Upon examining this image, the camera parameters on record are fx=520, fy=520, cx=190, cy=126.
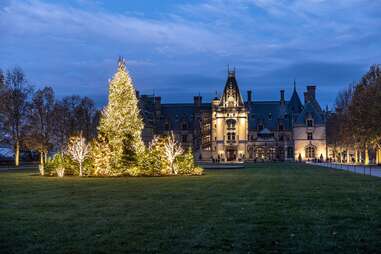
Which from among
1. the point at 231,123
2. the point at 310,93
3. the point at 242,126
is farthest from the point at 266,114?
the point at 231,123

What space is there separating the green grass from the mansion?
70360 mm

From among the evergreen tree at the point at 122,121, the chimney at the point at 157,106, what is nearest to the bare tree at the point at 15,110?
the evergreen tree at the point at 122,121

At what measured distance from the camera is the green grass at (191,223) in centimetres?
960

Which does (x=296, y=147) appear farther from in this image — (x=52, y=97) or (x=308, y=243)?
(x=308, y=243)

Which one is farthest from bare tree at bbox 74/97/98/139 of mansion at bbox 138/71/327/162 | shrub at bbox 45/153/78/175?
shrub at bbox 45/153/78/175

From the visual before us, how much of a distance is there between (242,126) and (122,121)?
58.7 metres

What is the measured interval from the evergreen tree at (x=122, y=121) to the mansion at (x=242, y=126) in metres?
51.1

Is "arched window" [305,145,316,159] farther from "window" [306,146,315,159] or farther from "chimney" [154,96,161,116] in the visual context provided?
"chimney" [154,96,161,116]

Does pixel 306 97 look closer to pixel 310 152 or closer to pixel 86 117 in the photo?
pixel 310 152

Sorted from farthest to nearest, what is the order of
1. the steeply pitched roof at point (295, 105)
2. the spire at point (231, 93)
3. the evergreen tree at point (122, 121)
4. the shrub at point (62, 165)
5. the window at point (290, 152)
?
1. the steeply pitched roof at point (295, 105)
2. the window at point (290, 152)
3. the spire at point (231, 93)
4. the shrub at point (62, 165)
5. the evergreen tree at point (122, 121)

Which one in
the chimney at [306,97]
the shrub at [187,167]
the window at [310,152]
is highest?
the chimney at [306,97]

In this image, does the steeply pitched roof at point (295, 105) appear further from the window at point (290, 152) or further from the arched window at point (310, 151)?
the arched window at point (310, 151)

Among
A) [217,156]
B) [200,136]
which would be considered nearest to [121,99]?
[217,156]

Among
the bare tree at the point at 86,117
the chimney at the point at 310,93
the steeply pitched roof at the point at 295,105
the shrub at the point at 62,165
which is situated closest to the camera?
the shrub at the point at 62,165
